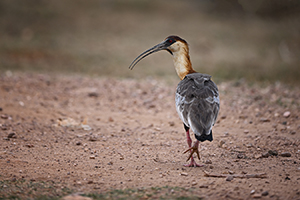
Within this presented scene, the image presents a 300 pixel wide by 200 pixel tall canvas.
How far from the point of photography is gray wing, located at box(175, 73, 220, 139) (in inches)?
178

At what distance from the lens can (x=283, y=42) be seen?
58.2 feet

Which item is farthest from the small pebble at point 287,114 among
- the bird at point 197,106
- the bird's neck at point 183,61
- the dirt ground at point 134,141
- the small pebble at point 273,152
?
the bird at point 197,106

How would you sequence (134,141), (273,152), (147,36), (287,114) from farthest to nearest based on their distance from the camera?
(147,36), (287,114), (134,141), (273,152)

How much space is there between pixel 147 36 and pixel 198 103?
15433mm

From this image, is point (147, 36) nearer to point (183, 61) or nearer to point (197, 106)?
point (183, 61)

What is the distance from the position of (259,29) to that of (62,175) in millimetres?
19411

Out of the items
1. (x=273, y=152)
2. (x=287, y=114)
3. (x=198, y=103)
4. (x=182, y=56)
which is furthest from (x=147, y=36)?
(x=198, y=103)

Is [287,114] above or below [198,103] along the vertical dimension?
above

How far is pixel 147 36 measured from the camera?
1969 cm

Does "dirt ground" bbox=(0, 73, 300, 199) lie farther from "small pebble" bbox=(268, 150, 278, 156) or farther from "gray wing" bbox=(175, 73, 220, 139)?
"gray wing" bbox=(175, 73, 220, 139)

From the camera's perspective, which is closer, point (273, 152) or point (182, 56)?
point (273, 152)

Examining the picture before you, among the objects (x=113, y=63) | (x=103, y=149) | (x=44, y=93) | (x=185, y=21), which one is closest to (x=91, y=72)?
(x=113, y=63)

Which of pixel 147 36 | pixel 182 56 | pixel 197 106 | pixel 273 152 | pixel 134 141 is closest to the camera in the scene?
pixel 197 106

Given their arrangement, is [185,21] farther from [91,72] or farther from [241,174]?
[241,174]
